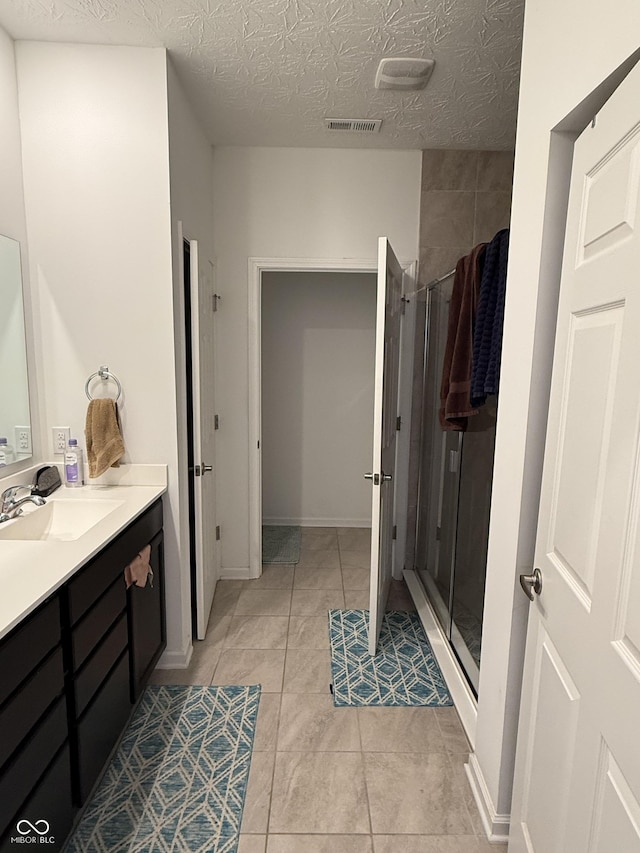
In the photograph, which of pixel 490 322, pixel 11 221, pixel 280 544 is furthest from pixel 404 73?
pixel 280 544

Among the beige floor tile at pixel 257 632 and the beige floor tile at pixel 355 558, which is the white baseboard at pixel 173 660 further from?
the beige floor tile at pixel 355 558

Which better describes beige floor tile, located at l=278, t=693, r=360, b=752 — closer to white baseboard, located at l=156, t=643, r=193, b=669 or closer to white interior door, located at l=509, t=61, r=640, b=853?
white baseboard, located at l=156, t=643, r=193, b=669

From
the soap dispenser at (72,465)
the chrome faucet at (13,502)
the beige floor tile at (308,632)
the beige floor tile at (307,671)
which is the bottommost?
the beige floor tile at (307,671)

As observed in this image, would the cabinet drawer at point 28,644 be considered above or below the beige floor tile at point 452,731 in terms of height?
above

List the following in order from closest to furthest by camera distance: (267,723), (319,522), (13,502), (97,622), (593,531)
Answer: (593,531) → (97,622) → (13,502) → (267,723) → (319,522)

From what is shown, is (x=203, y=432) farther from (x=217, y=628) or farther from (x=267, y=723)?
(x=267, y=723)

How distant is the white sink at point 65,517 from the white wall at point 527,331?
1467mm

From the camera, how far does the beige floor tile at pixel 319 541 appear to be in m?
3.92

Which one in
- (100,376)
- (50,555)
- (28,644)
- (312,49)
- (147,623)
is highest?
(312,49)

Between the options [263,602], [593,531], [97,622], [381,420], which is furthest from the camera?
[263,602]

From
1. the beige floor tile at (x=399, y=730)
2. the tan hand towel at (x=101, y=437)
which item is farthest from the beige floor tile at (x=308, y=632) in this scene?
the tan hand towel at (x=101, y=437)

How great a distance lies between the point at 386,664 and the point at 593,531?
5.82 ft

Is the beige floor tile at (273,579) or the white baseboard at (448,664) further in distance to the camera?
the beige floor tile at (273,579)

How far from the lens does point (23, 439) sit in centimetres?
208
